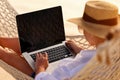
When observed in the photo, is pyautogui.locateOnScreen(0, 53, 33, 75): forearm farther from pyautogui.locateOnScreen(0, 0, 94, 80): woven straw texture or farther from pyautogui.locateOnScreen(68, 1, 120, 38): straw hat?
pyautogui.locateOnScreen(68, 1, 120, 38): straw hat

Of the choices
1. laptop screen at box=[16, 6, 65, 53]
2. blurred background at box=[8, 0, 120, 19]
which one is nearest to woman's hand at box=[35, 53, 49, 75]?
laptop screen at box=[16, 6, 65, 53]

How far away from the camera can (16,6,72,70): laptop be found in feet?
5.38

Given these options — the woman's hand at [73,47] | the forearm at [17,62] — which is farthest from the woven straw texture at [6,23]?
the woman's hand at [73,47]

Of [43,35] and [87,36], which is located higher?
[87,36]

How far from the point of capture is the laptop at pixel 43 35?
1640 millimetres

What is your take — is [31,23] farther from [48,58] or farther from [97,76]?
[97,76]

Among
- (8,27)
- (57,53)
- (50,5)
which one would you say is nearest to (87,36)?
(57,53)

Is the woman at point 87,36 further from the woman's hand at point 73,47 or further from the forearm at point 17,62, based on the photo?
the woman's hand at point 73,47

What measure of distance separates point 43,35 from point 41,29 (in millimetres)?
34

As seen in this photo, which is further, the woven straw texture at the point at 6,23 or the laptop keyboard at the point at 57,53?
the woven straw texture at the point at 6,23

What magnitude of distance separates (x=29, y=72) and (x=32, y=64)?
0.14 feet

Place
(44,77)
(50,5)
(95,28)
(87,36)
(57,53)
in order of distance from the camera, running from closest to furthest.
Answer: (95,28) → (87,36) → (44,77) → (57,53) → (50,5)

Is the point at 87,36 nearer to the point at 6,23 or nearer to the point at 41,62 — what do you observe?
the point at 41,62

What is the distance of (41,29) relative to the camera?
171 centimetres
